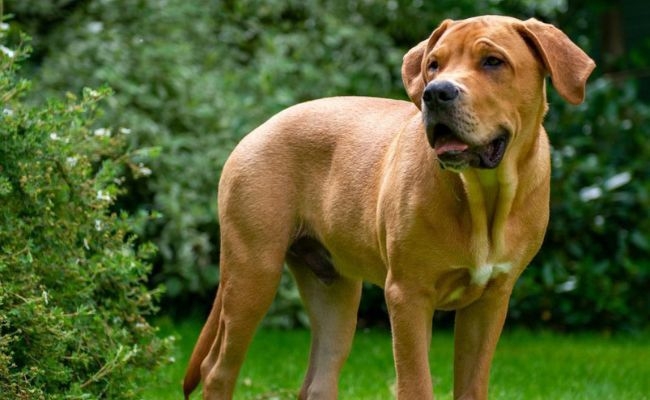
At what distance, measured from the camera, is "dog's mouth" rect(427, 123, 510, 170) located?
443cm

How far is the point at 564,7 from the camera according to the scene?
35.0 feet

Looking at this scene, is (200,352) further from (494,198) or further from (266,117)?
(266,117)

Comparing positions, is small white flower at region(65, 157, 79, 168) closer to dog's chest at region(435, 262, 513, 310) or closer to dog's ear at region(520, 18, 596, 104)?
dog's chest at region(435, 262, 513, 310)

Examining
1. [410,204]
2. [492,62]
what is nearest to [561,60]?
[492,62]

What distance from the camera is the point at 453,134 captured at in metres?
4.42

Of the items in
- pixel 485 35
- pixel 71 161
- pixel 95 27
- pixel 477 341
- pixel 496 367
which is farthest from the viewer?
pixel 95 27

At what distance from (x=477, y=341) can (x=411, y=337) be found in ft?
1.39

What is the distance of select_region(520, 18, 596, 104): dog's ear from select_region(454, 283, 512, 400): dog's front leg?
0.86 metres

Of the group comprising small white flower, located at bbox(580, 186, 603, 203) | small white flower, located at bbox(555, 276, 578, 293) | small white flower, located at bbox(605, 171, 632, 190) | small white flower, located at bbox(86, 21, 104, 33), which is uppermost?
small white flower, located at bbox(86, 21, 104, 33)

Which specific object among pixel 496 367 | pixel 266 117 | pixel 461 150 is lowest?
pixel 496 367

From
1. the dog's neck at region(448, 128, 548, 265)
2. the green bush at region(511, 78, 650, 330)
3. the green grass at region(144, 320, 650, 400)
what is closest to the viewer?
the dog's neck at region(448, 128, 548, 265)

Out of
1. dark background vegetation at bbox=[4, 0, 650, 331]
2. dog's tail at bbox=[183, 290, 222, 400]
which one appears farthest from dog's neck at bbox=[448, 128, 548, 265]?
dark background vegetation at bbox=[4, 0, 650, 331]

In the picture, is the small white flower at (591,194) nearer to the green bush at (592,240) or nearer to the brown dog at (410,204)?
the green bush at (592,240)

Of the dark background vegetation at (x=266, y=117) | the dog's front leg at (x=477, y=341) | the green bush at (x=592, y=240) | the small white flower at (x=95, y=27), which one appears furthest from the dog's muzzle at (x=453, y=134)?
the small white flower at (x=95, y=27)
